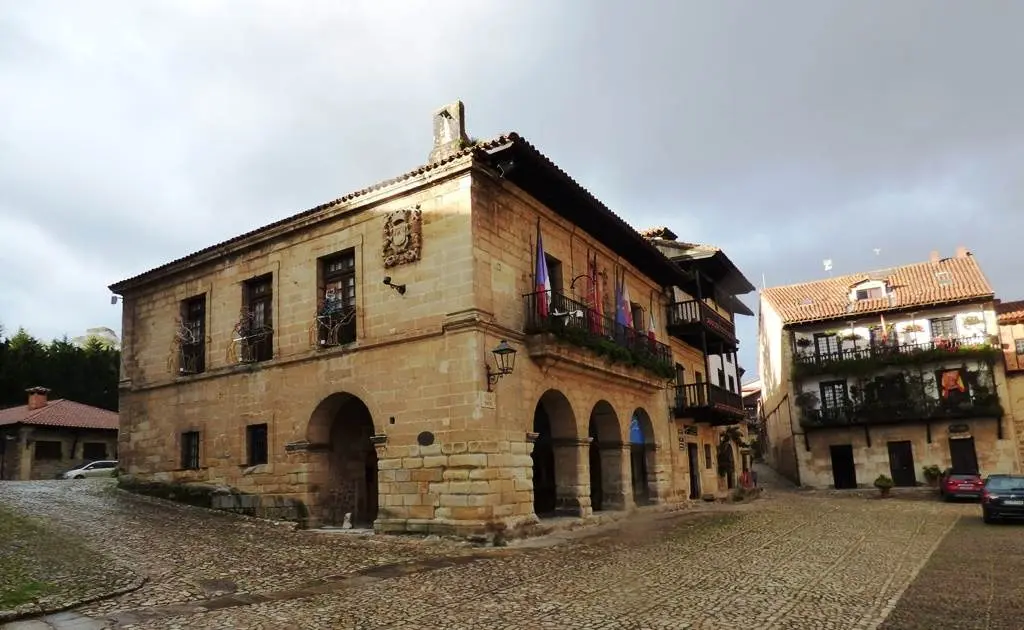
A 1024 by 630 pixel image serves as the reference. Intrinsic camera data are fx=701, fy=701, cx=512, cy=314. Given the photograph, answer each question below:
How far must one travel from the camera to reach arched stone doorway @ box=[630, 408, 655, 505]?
773 inches

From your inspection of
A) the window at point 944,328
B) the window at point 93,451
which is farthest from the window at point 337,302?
the window at point 944,328

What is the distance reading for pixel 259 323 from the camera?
56.7ft

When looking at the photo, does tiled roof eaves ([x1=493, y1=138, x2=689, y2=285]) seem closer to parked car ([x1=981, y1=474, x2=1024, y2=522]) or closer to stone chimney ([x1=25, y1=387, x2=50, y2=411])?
parked car ([x1=981, y1=474, x2=1024, y2=522])

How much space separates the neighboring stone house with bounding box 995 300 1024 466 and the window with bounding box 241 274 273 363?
29483 millimetres

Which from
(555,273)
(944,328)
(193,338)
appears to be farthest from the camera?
(944,328)

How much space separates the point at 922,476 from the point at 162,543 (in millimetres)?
30019

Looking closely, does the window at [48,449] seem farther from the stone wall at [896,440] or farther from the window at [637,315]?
the stone wall at [896,440]

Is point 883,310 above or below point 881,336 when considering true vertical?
above

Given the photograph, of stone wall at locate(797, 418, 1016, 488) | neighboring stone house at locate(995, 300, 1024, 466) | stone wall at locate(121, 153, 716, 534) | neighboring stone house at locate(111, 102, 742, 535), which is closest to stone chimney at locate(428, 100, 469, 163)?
neighboring stone house at locate(111, 102, 742, 535)

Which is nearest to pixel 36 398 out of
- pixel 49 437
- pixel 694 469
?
pixel 49 437

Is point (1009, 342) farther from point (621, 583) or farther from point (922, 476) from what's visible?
point (621, 583)

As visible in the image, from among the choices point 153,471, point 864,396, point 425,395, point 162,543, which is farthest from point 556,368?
point 864,396

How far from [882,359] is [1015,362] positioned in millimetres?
5425

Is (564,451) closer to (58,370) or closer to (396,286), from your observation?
(396,286)
